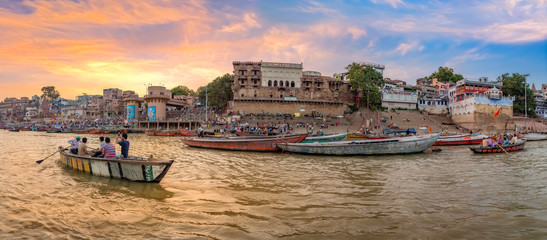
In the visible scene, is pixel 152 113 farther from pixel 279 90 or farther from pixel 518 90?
pixel 518 90

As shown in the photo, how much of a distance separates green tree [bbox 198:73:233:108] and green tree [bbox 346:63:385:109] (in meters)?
25.2

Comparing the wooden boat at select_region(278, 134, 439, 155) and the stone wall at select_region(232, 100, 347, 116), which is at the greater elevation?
the stone wall at select_region(232, 100, 347, 116)

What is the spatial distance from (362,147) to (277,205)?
471 inches

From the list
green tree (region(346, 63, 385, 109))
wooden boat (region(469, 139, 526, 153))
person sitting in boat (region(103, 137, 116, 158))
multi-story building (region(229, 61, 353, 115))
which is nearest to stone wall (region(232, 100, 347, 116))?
multi-story building (region(229, 61, 353, 115))

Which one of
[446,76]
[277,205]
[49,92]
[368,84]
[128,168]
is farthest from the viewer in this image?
[49,92]

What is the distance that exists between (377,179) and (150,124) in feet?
177

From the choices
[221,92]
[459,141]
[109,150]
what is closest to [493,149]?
[459,141]

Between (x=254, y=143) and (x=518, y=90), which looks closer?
(x=254, y=143)

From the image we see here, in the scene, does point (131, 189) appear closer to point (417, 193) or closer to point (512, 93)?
point (417, 193)

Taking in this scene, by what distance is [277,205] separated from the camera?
7.00 metres

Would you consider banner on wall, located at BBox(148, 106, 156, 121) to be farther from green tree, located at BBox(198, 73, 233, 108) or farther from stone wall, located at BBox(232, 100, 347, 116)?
stone wall, located at BBox(232, 100, 347, 116)

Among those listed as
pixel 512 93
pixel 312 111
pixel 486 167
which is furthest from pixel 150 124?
pixel 512 93

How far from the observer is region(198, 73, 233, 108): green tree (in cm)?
5697

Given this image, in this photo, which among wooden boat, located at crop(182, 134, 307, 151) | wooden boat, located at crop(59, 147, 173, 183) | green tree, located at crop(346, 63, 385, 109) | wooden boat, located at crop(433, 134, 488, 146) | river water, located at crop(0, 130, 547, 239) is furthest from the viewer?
green tree, located at crop(346, 63, 385, 109)
